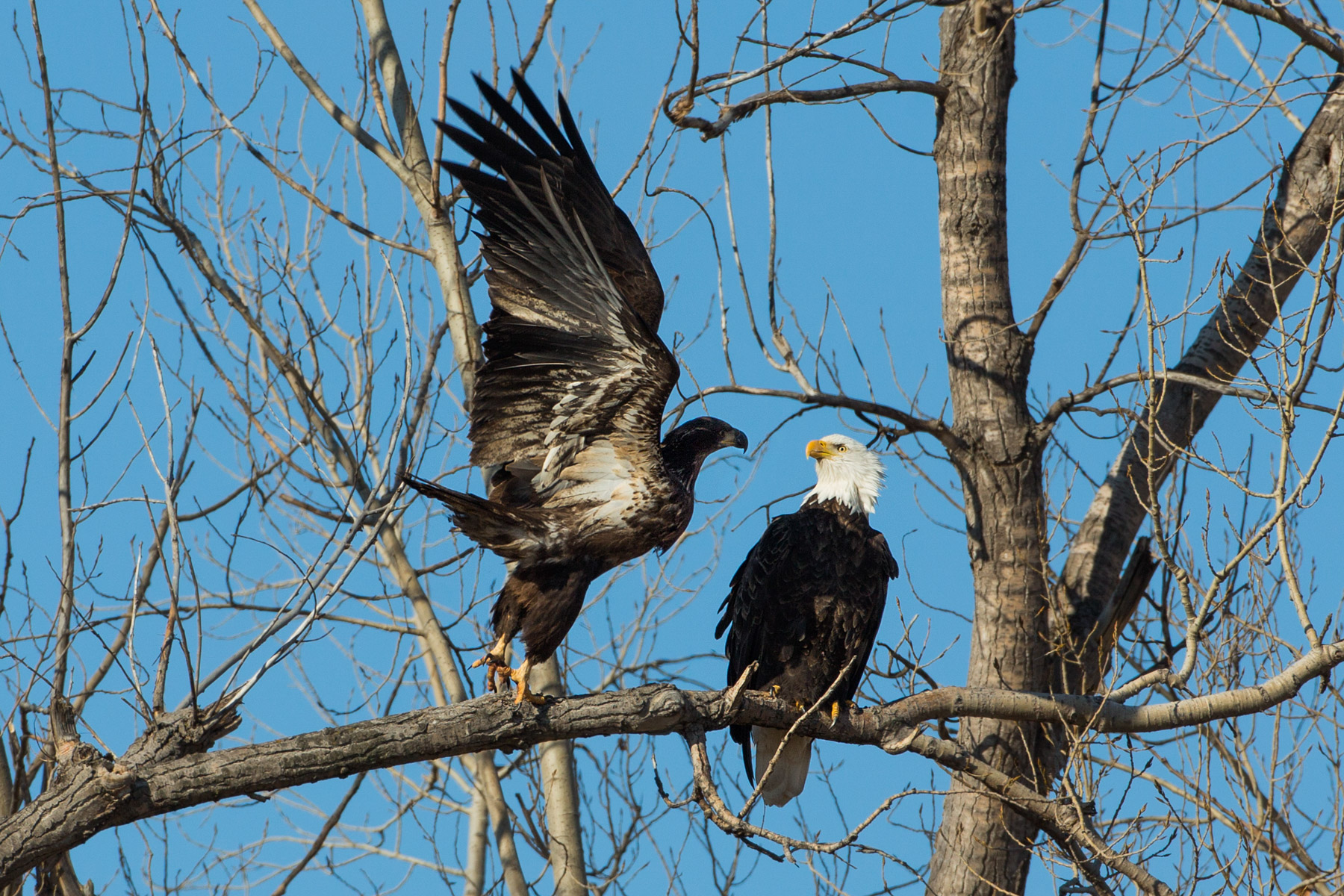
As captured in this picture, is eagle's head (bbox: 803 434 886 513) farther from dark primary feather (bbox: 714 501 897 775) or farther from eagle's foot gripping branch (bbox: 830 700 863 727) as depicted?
eagle's foot gripping branch (bbox: 830 700 863 727)

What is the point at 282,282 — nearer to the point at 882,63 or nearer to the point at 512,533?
the point at 512,533

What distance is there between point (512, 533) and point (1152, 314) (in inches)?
86.1

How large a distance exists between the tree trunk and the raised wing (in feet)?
7.12

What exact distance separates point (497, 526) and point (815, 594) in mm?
1373

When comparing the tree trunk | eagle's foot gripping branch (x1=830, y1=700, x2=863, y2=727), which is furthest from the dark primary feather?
the tree trunk

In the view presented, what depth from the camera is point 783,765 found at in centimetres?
551

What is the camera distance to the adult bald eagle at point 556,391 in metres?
4.11

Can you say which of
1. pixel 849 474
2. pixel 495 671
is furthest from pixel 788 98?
pixel 495 671

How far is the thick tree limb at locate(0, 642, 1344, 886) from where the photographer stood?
3305 mm

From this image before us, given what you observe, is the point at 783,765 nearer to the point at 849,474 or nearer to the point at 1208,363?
the point at 849,474

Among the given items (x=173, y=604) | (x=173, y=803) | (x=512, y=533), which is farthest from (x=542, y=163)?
(x=173, y=803)

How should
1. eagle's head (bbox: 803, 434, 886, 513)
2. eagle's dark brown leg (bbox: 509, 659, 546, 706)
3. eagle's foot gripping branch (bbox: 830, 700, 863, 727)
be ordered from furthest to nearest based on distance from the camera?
eagle's head (bbox: 803, 434, 886, 513) → eagle's foot gripping branch (bbox: 830, 700, 863, 727) → eagle's dark brown leg (bbox: 509, 659, 546, 706)

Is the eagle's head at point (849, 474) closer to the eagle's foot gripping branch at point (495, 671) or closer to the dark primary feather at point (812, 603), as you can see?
the dark primary feather at point (812, 603)

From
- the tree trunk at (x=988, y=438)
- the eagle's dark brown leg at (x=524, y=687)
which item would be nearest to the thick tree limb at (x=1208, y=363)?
the tree trunk at (x=988, y=438)
